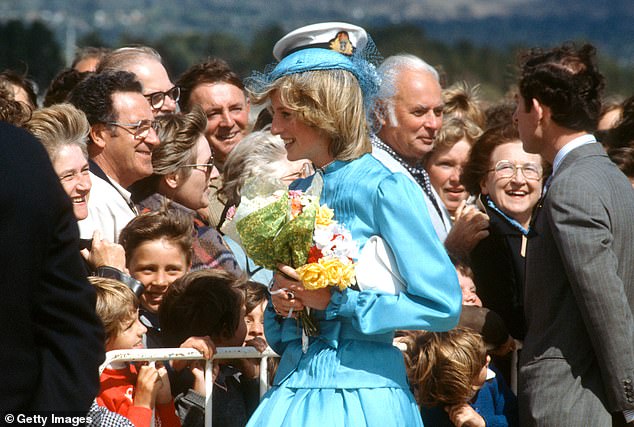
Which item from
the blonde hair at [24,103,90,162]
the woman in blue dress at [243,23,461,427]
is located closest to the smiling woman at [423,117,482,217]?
the blonde hair at [24,103,90,162]

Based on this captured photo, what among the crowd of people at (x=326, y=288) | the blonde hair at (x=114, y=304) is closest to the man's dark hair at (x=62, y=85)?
the crowd of people at (x=326, y=288)

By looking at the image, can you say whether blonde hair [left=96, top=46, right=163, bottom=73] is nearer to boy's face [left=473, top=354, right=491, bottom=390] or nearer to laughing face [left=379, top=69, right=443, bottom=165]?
laughing face [left=379, top=69, right=443, bottom=165]

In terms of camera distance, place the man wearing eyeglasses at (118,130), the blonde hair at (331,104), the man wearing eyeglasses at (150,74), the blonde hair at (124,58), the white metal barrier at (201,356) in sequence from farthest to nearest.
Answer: the blonde hair at (124,58) → the man wearing eyeglasses at (150,74) → the man wearing eyeglasses at (118,130) → the white metal barrier at (201,356) → the blonde hair at (331,104)

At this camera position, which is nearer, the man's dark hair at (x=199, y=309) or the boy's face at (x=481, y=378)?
the man's dark hair at (x=199, y=309)

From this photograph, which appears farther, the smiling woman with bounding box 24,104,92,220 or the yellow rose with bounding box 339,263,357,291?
the smiling woman with bounding box 24,104,92,220

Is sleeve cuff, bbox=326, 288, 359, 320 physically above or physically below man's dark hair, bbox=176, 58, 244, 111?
above

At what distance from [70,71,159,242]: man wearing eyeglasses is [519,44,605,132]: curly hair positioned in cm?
187

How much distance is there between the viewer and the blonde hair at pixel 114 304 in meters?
4.51

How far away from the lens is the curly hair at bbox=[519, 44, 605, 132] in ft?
16.1

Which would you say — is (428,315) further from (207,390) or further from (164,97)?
(164,97)

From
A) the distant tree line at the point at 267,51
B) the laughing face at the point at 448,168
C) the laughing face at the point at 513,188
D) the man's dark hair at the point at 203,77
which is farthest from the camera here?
the distant tree line at the point at 267,51

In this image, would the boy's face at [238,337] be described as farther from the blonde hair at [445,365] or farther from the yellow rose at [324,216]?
the yellow rose at [324,216]

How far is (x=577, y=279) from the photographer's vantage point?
4.52 meters

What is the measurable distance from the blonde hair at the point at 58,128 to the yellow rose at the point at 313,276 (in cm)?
151
